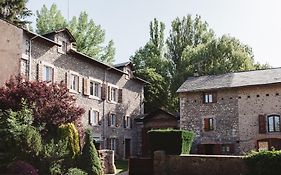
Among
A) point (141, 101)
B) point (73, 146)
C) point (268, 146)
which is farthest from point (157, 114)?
point (73, 146)

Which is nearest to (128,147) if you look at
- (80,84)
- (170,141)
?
(80,84)

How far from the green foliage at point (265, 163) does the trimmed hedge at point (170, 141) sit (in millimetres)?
3964

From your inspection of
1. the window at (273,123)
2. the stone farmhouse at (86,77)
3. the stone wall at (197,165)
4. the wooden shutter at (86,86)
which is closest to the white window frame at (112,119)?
the stone farmhouse at (86,77)

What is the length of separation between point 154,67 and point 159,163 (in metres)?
29.5

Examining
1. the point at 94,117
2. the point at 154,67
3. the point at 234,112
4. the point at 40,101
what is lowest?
the point at 94,117

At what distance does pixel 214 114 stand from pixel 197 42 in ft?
62.8

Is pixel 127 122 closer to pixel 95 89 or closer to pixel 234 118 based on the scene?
pixel 95 89

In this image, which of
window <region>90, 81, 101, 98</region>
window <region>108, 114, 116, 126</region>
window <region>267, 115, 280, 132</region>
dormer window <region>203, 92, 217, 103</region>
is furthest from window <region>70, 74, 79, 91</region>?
window <region>267, 115, 280, 132</region>

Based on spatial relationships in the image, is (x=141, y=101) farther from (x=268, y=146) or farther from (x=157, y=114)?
(x=268, y=146)

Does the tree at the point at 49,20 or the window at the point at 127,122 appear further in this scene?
the tree at the point at 49,20

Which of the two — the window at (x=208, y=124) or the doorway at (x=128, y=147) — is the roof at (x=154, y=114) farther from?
the window at (x=208, y=124)

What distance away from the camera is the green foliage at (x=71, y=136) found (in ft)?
60.6

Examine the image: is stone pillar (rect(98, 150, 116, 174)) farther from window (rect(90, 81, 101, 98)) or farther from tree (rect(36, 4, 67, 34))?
tree (rect(36, 4, 67, 34))

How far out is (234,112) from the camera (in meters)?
31.6
